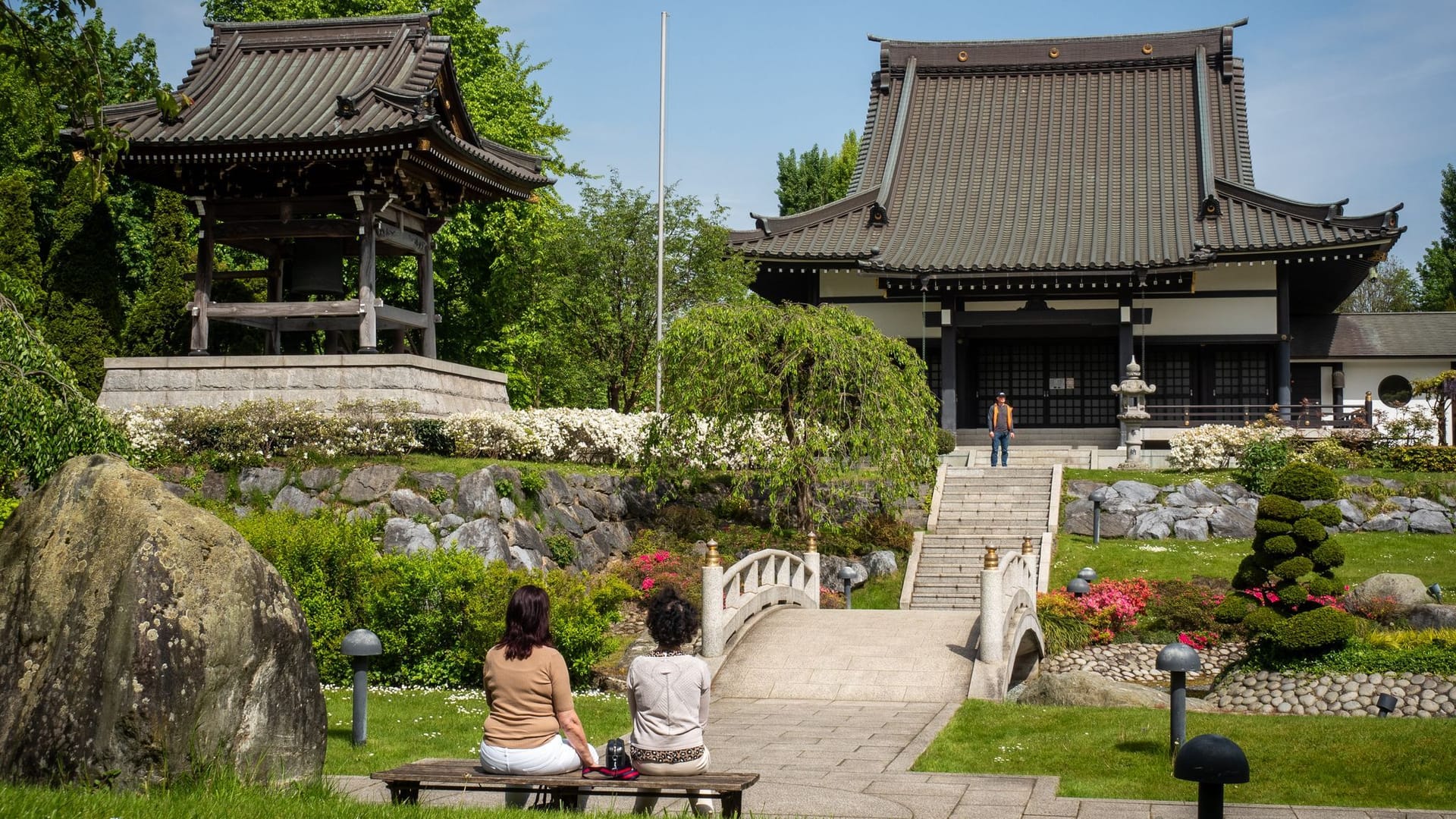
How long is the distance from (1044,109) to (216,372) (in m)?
25.4

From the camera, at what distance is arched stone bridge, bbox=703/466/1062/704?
16234mm

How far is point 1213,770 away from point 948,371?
26104mm

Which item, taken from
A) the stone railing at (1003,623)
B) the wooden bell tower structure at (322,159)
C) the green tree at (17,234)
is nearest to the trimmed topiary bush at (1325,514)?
the stone railing at (1003,623)

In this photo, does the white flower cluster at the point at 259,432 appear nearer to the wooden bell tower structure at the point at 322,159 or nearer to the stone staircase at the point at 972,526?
the wooden bell tower structure at the point at 322,159

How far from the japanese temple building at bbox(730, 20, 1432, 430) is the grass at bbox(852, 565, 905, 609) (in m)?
8.78

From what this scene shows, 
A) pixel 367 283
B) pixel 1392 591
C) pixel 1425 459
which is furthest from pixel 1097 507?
pixel 367 283

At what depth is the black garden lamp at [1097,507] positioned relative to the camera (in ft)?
83.1

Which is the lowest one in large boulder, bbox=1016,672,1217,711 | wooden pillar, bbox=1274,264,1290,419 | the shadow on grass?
large boulder, bbox=1016,672,1217,711

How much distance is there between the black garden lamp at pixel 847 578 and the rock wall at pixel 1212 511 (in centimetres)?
561

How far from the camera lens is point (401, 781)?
7945 millimetres

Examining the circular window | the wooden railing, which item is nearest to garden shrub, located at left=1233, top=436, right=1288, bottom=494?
the wooden railing

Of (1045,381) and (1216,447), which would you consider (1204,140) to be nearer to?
(1045,381)

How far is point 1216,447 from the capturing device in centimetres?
2844

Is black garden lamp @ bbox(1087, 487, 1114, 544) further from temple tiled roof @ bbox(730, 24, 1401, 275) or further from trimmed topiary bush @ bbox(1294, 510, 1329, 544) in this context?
trimmed topiary bush @ bbox(1294, 510, 1329, 544)
